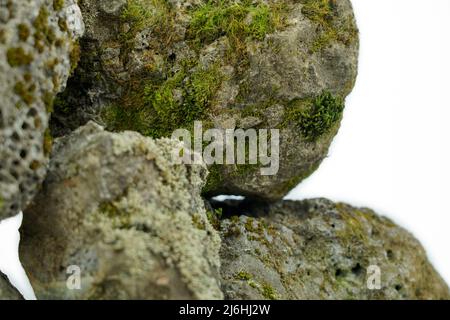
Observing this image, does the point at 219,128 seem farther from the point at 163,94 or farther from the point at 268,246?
the point at 268,246

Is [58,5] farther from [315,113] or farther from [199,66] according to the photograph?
[315,113]

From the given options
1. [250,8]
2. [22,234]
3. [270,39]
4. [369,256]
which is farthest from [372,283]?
[22,234]

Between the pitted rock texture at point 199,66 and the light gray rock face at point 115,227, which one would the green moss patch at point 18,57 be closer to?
the light gray rock face at point 115,227

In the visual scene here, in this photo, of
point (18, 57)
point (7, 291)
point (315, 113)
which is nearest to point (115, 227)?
point (7, 291)

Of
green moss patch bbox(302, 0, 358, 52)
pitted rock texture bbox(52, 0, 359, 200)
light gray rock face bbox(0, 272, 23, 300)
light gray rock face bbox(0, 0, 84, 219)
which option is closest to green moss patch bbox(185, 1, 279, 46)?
pitted rock texture bbox(52, 0, 359, 200)

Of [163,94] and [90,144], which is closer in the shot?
[90,144]
